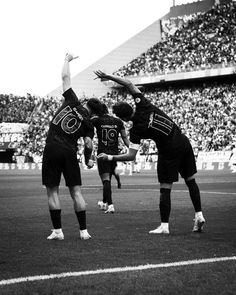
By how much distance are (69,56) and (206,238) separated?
2969 mm

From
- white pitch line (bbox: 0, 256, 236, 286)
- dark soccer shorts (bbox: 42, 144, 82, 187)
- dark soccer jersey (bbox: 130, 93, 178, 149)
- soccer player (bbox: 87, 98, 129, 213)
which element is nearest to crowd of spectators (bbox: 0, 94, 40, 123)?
soccer player (bbox: 87, 98, 129, 213)

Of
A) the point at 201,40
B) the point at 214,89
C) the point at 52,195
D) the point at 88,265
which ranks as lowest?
the point at 88,265

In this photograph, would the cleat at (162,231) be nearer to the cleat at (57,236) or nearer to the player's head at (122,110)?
the cleat at (57,236)

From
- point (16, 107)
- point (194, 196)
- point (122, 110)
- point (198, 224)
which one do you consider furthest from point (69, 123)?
point (16, 107)

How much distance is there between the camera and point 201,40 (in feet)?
181

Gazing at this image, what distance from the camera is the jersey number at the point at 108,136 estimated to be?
10891 millimetres

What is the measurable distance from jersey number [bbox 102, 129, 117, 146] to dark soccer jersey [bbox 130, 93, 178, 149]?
3271 millimetres

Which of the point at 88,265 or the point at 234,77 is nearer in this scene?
the point at 88,265

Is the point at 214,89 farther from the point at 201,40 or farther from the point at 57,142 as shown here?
the point at 57,142

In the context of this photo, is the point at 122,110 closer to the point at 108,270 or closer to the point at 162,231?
the point at 162,231

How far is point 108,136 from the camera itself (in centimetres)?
1091

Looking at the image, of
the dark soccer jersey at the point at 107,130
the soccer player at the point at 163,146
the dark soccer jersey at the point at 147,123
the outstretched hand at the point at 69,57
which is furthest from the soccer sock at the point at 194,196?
the dark soccer jersey at the point at 107,130

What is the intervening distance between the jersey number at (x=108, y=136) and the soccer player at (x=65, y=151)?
3519 mm

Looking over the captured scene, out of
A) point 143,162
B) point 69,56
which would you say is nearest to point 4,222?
point 69,56
